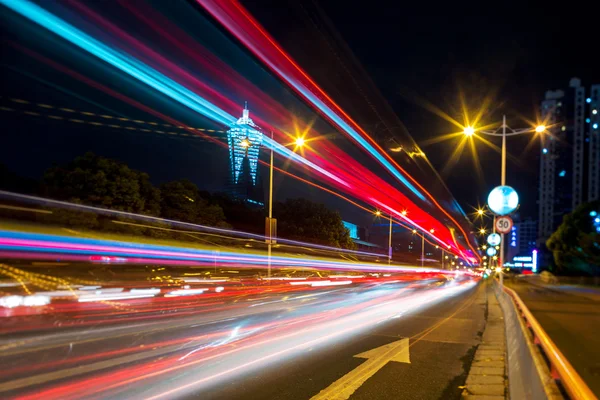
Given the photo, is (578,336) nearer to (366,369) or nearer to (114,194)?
(366,369)

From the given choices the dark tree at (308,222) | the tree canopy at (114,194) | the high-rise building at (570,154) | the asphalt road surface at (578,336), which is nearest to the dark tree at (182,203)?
the tree canopy at (114,194)

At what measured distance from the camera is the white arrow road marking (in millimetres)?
6545

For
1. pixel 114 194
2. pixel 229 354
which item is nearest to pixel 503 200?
pixel 229 354

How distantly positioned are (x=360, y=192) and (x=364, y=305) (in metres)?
17.2

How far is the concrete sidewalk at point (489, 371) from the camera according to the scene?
6.95 meters

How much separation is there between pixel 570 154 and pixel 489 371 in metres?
138

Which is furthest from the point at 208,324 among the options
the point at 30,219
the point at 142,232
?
the point at 142,232

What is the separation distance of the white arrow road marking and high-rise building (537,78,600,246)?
404ft

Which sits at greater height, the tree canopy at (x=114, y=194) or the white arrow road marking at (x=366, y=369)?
the tree canopy at (x=114, y=194)

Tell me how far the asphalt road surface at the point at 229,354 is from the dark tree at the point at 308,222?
2739cm

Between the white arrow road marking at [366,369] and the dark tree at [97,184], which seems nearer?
the white arrow road marking at [366,369]

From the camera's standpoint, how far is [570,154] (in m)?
128

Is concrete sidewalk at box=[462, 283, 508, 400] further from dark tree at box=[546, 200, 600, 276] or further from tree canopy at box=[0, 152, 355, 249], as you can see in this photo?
dark tree at box=[546, 200, 600, 276]

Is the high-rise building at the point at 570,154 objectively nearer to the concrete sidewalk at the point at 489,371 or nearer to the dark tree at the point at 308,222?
the dark tree at the point at 308,222
